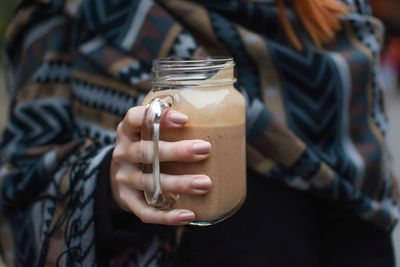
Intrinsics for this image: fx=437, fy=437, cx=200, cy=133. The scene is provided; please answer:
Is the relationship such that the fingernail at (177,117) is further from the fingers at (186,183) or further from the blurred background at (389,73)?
the blurred background at (389,73)

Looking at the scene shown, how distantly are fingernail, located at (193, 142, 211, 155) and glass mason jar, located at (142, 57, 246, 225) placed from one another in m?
0.03

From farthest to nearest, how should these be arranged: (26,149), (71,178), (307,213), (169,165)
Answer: (307,213) < (26,149) < (71,178) < (169,165)

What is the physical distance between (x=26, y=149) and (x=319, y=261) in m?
0.89

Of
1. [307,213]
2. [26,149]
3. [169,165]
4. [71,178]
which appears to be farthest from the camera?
[307,213]

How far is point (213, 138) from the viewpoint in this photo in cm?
74

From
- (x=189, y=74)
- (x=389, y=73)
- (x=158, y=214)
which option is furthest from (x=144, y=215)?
(x=389, y=73)

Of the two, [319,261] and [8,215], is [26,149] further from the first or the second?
[319,261]

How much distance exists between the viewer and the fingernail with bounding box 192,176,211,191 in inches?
28.2

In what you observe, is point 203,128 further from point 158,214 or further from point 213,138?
point 158,214

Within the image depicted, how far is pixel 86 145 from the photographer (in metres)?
1.06

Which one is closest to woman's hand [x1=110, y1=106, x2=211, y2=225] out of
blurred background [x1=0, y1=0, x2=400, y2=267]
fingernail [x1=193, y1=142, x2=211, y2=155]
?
fingernail [x1=193, y1=142, x2=211, y2=155]

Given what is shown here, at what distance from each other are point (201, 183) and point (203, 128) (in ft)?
0.30

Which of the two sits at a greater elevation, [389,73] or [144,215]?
[144,215]

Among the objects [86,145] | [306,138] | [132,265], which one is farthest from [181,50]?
[132,265]
